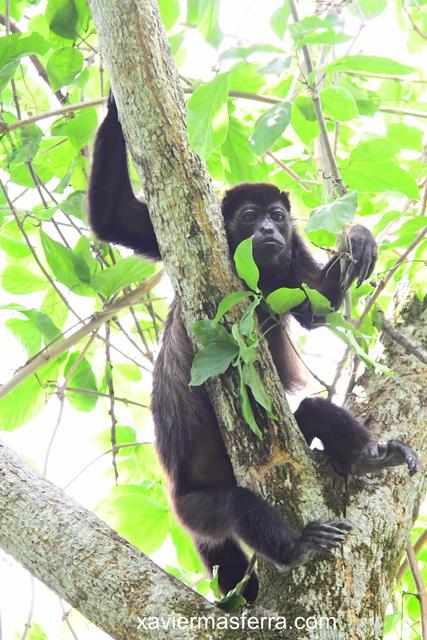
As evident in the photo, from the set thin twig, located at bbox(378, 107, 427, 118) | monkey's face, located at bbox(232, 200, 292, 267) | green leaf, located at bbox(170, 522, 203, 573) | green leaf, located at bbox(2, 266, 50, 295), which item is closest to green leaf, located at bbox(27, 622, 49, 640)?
green leaf, located at bbox(170, 522, 203, 573)

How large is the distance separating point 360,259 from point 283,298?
89 cm

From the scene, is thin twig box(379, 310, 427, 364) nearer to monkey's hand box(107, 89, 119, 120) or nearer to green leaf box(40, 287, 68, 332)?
monkey's hand box(107, 89, 119, 120)

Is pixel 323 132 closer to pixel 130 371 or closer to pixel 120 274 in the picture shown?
pixel 120 274

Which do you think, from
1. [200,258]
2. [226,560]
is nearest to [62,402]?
[226,560]

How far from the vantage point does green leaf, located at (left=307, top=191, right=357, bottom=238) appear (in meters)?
2.50

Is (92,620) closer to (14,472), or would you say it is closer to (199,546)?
(14,472)

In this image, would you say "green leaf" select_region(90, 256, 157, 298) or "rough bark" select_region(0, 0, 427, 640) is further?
"green leaf" select_region(90, 256, 157, 298)

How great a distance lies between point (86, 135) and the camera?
3768 millimetres

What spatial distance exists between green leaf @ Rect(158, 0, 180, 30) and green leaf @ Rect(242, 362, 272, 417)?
1.91m

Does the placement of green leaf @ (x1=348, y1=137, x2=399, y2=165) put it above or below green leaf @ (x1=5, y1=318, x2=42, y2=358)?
above

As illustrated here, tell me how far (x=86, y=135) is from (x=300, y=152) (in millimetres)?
1411

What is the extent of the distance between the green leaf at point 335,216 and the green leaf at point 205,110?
0.54 metres

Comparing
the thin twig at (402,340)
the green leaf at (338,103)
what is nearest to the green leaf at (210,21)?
the green leaf at (338,103)

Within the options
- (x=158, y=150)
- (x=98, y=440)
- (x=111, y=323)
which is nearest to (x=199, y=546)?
(x=98, y=440)
